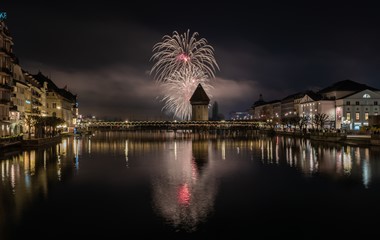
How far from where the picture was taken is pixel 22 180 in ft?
101

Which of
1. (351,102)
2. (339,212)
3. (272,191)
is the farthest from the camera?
(351,102)

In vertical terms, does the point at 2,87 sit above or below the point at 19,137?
above

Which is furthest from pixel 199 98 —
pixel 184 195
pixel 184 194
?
pixel 184 195

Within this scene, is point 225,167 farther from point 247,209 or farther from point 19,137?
point 19,137

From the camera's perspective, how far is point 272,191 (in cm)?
2808

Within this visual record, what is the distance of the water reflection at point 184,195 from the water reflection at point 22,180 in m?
7.05

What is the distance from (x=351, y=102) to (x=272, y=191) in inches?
3751

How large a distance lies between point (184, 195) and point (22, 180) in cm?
1292

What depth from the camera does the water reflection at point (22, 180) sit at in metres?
21.4

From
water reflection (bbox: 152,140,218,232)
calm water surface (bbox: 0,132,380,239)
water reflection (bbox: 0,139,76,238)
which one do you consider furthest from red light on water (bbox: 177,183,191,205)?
water reflection (bbox: 0,139,76,238)

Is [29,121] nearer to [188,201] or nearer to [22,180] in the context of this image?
[22,180]

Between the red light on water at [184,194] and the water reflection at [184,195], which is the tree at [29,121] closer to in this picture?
the water reflection at [184,195]

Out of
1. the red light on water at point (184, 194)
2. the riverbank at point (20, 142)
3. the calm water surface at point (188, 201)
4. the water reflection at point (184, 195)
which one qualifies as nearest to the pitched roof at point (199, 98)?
the riverbank at point (20, 142)

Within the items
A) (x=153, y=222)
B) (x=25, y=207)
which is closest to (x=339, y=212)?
(x=153, y=222)
